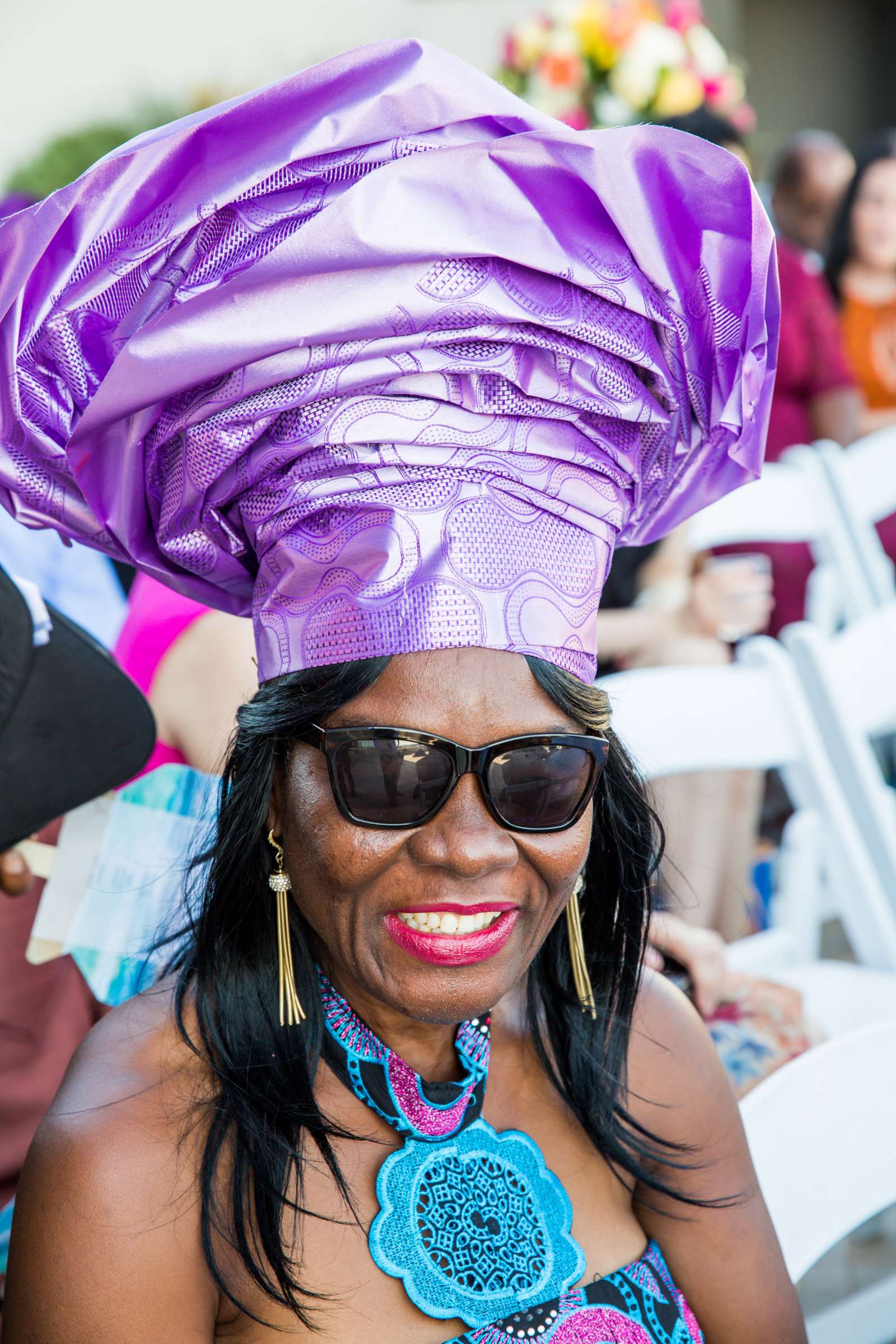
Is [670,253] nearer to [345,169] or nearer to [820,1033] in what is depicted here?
[345,169]

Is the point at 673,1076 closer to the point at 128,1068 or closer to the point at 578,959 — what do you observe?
the point at 578,959

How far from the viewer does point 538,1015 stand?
172 centimetres

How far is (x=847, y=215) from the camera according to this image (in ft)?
17.4

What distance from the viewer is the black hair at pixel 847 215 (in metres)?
5.25

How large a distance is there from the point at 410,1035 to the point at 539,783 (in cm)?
40

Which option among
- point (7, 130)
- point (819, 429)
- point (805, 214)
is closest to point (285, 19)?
point (7, 130)

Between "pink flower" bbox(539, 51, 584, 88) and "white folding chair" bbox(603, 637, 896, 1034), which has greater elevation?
"pink flower" bbox(539, 51, 584, 88)

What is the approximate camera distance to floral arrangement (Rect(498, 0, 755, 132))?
5324 millimetres

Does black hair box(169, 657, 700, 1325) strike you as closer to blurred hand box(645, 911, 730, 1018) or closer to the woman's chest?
the woman's chest

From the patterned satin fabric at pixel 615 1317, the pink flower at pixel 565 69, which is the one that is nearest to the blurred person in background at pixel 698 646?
the patterned satin fabric at pixel 615 1317

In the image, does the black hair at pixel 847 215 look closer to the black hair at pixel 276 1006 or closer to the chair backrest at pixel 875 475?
the chair backrest at pixel 875 475

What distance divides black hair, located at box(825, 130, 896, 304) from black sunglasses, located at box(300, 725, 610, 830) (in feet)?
15.2

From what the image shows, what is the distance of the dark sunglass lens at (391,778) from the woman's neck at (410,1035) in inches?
11.1

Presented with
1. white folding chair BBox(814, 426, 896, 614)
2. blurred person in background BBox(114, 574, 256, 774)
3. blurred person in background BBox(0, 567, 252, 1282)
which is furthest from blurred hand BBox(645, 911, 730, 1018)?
white folding chair BBox(814, 426, 896, 614)
